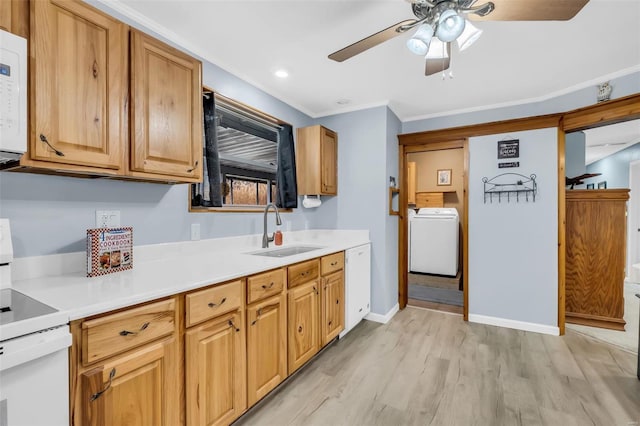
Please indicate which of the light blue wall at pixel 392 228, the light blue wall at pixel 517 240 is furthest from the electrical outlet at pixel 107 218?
the light blue wall at pixel 517 240

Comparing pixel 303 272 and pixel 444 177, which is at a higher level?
pixel 444 177

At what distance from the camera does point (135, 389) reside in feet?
3.82

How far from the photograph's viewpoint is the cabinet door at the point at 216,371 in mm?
1373

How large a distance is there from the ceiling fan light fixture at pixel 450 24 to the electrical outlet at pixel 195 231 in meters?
1.92

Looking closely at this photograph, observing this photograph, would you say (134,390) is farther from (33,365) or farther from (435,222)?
(435,222)

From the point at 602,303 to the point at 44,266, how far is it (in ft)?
15.1

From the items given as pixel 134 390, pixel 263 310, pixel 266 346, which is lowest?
pixel 266 346

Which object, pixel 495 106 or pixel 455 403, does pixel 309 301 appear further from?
pixel 495 106

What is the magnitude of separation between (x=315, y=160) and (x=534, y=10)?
2116 mm

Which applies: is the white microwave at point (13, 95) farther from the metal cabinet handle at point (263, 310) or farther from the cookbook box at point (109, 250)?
the metal cabinet handle at point (263, 310)

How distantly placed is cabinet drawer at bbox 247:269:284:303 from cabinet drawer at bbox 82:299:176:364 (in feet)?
1.52

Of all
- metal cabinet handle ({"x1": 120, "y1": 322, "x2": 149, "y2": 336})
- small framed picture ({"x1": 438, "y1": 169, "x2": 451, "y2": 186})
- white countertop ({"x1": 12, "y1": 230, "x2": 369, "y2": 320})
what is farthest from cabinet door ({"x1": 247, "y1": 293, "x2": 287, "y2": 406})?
small framed picture ({"x1": 438, "y1": 169, "x2": 451, "y2": 186})

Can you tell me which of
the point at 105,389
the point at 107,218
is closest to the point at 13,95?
the point at 107,218

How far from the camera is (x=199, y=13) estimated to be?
70.4 inches
